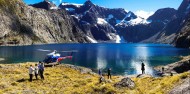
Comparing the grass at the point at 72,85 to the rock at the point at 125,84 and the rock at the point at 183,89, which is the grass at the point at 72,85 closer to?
the rock at the point at 125,84

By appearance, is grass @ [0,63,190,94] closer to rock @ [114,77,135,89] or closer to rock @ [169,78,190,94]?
rock @ [114,77,135,89]

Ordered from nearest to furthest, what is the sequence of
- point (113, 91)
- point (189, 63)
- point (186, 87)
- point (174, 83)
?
point (186, 87) → point (174, 83) → point (113, 91) → point (189, 63)

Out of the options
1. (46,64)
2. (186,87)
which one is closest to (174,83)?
(186,87)

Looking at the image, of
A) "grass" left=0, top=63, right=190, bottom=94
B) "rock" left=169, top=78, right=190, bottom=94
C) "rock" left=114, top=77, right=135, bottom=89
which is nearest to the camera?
"rock" left=169, top=78, right=190, bottom=94

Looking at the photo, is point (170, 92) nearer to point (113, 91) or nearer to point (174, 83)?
point (174, 83)

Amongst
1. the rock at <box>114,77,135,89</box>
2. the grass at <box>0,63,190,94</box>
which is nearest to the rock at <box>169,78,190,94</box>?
the grass at <box>0,63,190,94</box>

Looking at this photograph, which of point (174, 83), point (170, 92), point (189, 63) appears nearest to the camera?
point (170, 92)

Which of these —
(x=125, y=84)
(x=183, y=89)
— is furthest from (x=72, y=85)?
(x=183, y=89)

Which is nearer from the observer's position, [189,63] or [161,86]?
[161,86]

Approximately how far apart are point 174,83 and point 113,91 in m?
6.82

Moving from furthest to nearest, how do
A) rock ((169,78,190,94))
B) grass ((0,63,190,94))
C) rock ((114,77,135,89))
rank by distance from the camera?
rock ((114,77,135,89)), grass ((0,63,190,94)), rock ((169,78,190,94))

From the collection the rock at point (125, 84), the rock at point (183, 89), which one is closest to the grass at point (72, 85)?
the rock at point (125, 84)

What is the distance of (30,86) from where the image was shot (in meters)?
36.5

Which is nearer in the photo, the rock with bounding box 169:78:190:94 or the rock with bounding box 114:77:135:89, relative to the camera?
the rock with bounding box 169:78:190:94
